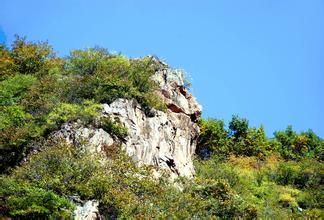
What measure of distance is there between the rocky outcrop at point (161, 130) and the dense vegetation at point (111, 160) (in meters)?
0.60

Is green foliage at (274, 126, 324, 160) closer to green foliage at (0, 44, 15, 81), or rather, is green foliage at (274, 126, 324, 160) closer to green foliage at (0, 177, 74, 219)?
green foliage at (0, 44, 15, 81)

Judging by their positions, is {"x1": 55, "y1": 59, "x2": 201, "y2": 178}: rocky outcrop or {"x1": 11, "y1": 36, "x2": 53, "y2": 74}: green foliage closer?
{"x1": 55, "y1": 59, "x2": 201, "y2": 178}: rocky outcrop

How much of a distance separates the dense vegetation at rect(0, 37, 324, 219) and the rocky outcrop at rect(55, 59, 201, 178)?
0.60m

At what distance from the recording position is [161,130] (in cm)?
2672

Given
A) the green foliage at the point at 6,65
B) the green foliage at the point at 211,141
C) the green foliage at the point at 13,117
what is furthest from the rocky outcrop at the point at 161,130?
the green foliage at the point at 6,65

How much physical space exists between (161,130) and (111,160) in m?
5.93

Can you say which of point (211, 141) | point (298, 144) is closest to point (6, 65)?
point (211, 141)

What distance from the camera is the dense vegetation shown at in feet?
61.3

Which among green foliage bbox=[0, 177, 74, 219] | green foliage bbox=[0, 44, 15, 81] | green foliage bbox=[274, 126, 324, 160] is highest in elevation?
green foliage bbox=[274, 126, 324, 160]

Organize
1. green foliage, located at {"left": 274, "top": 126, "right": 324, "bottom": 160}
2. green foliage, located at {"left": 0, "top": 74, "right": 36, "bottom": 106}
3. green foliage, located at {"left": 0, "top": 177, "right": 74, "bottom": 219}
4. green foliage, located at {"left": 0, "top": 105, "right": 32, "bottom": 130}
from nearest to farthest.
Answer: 1. green foliage, located at {"left": 0, "top": 177, "right": 74, "bottom": 219}
2. green foliage, located at {"left": 0, "top": 105, "right": 32, "bottom": 130}
3. green foliage, located at {"left": 0, "top": 74, "right": 36, "bottom": 106}
4. green foliage, located at {"left": 274, "top": 126, "right": 324, "bottom": 160}

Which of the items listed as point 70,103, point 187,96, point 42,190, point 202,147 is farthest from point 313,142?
point 42,190

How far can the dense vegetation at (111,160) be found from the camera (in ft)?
61.3

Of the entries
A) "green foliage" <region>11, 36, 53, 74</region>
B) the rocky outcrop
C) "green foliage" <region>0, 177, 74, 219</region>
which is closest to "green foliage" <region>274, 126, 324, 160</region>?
the rocky outcrop

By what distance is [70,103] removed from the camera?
2580cm
